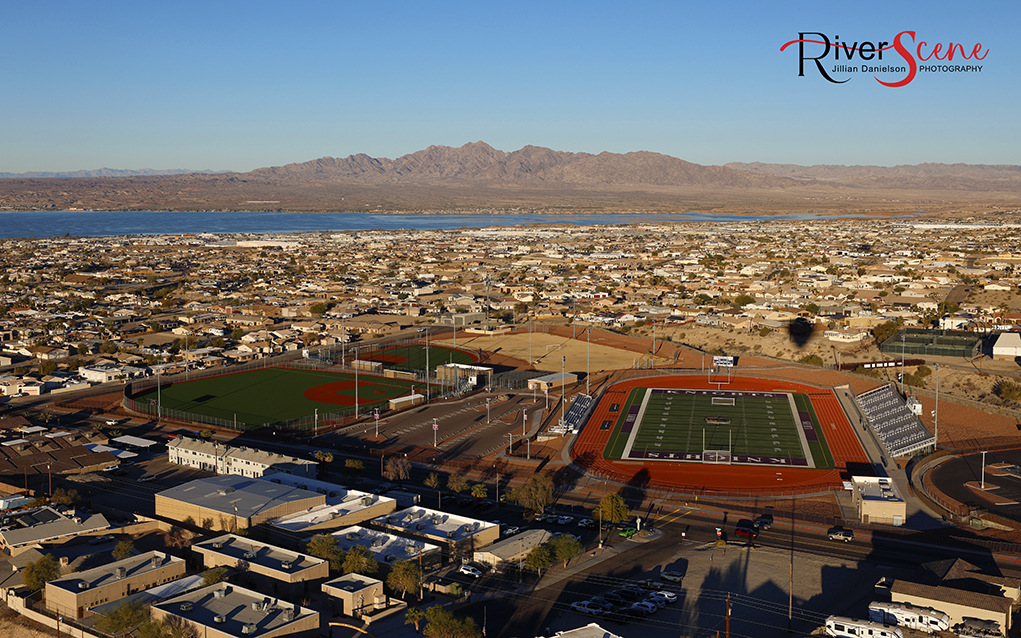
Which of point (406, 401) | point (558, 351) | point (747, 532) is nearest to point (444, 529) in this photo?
point (747, 532)

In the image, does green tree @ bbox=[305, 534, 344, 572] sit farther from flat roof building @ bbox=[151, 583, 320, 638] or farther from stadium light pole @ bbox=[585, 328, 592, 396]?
stadium light pole @ bbox=[585, 328, 592, 396]

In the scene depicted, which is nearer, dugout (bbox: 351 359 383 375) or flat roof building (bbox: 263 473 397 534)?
flat roof building (bbox: 263 473 397 534)

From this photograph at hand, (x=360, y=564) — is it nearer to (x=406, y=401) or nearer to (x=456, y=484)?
(x=456, y=484)

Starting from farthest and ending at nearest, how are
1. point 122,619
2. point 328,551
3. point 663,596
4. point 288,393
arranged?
1. point 288,393
2. point 328,551
3. point 663,596
4. point 122,619

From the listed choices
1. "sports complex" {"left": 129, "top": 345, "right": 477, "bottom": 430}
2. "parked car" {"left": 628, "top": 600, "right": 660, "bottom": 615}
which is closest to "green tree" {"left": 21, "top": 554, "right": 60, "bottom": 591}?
"parked car" {"left": 628, "top": 600, "right": 660, "bottom": 615}

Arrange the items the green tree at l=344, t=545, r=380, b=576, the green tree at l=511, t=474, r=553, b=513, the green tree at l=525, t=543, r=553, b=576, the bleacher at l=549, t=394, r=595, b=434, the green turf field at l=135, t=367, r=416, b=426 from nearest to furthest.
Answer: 1. the green tree at l=344, t=545, r=380, b=576
2. the green tree at l=525, t=543, r=553, b=576
3. the green tree at l=511, t=474, r=553, b=513
4. the bleacher at l=549, t=394, r=595, b=434
5. the green turf field at l=135, t=367, r=416, b=426

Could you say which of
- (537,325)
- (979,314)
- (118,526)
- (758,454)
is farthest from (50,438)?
(979,314)

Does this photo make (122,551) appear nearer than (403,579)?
No

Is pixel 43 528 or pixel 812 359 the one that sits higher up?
pixel 43 528
